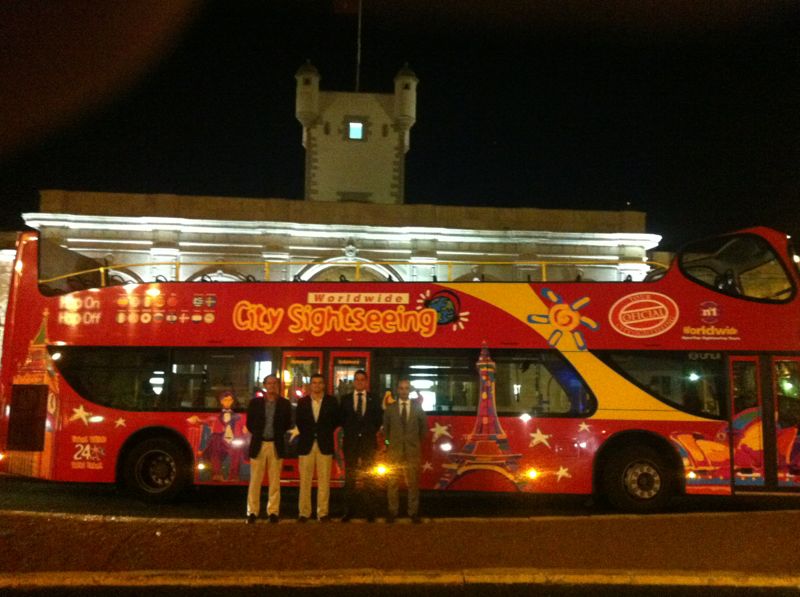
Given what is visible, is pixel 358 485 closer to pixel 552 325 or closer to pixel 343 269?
pixel 552 325

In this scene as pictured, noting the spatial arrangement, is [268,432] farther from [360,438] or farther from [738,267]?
[738,267]

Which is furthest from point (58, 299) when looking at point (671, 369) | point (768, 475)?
point (768, 475)

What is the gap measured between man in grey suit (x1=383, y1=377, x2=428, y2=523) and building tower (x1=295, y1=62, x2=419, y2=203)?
106ft

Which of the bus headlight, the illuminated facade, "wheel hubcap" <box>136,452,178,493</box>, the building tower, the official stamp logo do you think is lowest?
"wheel hubcap" <box>136,452,178,493</box>

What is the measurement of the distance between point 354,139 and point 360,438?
34.4 metres

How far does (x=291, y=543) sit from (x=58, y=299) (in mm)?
6885

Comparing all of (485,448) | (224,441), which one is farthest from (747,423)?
(224,441)

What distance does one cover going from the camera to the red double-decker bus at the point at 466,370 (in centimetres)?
1048

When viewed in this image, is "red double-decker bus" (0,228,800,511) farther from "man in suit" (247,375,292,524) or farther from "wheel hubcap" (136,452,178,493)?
"man in suit" (247,375,292,524)

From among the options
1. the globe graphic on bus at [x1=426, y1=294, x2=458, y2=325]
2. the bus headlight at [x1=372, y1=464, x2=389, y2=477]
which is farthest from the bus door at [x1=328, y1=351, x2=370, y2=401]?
the bus headlight at [x1=372, y1=464, x2=389, y2=477]

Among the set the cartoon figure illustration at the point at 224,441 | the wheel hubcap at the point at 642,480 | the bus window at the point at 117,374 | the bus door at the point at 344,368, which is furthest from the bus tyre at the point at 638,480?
the bus window at the point at 117,374

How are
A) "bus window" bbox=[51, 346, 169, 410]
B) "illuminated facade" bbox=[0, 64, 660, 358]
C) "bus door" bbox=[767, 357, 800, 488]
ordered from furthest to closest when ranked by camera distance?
"illuminated facade" bbox=[0, 64, 660, 358] < "bus window" bbox=[51, 346, 169, 410] < "bus door" bbox=[767, 357, 800, 488]

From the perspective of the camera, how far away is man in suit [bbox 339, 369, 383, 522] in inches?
364

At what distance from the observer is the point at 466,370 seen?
1091 centimetres
